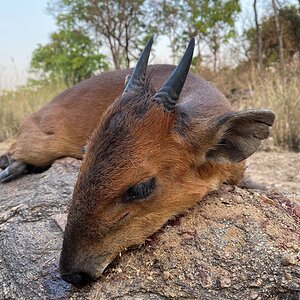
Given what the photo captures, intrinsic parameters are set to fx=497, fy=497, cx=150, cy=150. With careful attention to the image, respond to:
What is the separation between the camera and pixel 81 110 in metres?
5.43

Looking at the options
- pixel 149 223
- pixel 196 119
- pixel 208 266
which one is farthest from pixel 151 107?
pixel 208 266

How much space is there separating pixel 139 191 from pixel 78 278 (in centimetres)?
58

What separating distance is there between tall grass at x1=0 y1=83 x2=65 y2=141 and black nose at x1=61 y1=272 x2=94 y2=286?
10.4 m

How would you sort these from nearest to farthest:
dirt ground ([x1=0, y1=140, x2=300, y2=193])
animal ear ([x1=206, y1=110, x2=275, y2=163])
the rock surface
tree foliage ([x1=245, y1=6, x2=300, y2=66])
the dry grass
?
the rock surface < animal ear ([x1=206, y1=110, x2=275, y2=163]) < dirt ground ([x1=0, y1=140, x2=300, y2=193]) < the dry grass < tree foliage ([x1=245, y1=6, x2=300, y2=66])

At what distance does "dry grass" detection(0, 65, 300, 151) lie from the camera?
938cm

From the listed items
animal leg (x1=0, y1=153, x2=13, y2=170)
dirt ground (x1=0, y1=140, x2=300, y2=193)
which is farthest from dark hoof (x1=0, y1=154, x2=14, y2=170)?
dirt ground (x1=0, y1=140, x2=300, y2=193)

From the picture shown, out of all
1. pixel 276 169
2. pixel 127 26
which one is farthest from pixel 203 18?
pixel 276 169

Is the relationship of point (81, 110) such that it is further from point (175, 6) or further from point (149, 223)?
point (175, 6)

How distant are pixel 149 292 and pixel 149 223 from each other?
398 millimetres

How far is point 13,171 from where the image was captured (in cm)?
522

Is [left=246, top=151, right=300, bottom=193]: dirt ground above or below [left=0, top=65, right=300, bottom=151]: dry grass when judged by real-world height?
below

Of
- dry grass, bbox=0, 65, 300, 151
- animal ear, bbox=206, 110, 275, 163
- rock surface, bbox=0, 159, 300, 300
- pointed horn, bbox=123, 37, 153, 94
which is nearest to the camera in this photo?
rock surface, bbox=0, 159, 300, 300

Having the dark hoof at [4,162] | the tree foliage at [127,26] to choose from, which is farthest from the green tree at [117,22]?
the dark hoof at [4,162]

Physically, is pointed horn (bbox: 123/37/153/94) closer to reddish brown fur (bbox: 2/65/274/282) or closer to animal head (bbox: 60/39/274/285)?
animal head (bbox: 60/39/274/285)
